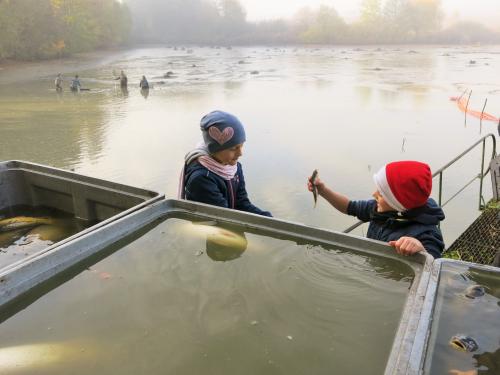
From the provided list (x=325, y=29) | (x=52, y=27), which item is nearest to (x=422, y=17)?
(x=325, y=29)

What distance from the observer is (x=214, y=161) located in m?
2.99

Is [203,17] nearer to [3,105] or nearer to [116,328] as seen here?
[3,105]

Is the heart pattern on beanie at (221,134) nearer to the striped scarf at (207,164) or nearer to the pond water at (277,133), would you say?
the striped scarf at (207,164)

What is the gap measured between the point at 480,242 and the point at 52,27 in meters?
53.6

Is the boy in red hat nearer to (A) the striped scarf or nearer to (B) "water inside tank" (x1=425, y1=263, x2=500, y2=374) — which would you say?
(B) "water inside tank" (x1=425, y1=263, x2=500, y2=374)

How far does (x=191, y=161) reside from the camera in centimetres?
302

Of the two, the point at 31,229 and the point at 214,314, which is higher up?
the point at 214,314

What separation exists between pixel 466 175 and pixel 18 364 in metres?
9.51

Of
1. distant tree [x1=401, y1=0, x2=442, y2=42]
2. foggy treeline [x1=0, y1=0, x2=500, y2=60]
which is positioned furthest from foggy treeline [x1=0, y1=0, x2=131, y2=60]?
distant tree [x1=401, y1=0, x2=442, y2=42]

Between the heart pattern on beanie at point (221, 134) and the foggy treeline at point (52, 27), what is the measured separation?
44951 mm

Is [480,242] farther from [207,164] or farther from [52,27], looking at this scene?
[52,27]

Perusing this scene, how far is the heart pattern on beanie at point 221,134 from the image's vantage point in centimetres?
290

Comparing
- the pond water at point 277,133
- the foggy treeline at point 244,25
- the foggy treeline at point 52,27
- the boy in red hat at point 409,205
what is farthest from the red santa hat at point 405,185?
the foggy treeline at point 244,25

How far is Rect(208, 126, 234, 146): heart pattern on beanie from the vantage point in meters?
2.90
